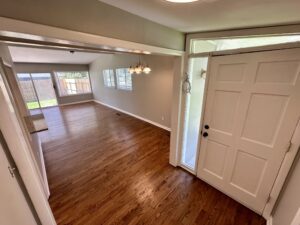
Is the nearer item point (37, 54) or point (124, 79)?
point (37, 54)

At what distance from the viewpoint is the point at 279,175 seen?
4.78ft

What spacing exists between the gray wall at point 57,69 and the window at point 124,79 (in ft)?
11.0

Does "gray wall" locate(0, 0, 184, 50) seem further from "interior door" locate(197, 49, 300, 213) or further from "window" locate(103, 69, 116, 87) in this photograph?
"window" locate(103, 69, 116, 87)

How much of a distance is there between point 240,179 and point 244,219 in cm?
45

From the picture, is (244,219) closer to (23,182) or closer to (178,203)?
(178,203)

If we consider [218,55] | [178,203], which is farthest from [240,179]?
[218,55]

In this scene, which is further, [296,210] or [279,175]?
[279,175]

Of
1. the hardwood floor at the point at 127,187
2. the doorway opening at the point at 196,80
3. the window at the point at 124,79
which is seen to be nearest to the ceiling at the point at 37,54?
the window at the point at 124,79

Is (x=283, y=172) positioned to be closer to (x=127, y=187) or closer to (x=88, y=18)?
(x=127, y=187)

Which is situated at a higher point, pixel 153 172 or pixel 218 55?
pixel 218 55

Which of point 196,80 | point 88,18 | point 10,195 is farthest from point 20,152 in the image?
point 196,80

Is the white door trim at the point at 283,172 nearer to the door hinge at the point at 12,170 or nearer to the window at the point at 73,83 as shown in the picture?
the door hinge at the point at 12,170

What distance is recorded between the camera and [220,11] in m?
1.16

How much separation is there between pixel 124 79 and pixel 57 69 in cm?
413
